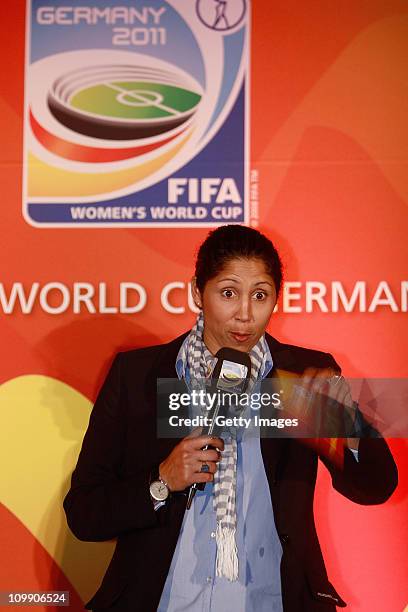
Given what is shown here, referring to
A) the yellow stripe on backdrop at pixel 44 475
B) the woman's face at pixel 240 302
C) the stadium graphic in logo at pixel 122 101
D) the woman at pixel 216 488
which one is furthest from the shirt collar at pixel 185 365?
the stadium graphic in logo at pixel 122 101

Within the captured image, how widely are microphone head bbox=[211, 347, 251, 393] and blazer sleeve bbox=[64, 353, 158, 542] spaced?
33 centimetres

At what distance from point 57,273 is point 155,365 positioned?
68cm

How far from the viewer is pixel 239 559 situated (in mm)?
1882

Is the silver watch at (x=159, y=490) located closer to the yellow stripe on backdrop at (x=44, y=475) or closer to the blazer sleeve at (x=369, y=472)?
the blazer sleeve at (x=369, y=472)

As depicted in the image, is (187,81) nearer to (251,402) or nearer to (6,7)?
(6,7)

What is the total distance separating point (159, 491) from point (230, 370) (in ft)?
1.21

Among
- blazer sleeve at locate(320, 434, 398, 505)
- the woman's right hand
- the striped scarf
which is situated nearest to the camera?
the woman's right hand

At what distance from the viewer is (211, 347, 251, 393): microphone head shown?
6.00ft

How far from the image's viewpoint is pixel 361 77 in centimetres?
261

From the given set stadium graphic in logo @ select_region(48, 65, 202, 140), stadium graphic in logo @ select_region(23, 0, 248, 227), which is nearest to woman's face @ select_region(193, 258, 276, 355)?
stadium graphic in logo @ select_region(23, 0, 248, 227)

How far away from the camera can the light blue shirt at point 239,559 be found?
188 cm

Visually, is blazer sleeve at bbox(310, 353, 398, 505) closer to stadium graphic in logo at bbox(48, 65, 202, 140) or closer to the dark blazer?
the dark blazer

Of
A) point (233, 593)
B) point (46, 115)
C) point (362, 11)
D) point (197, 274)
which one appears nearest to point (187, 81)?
point (46, 115)

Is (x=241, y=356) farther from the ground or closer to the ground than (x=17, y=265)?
closer to the ground
